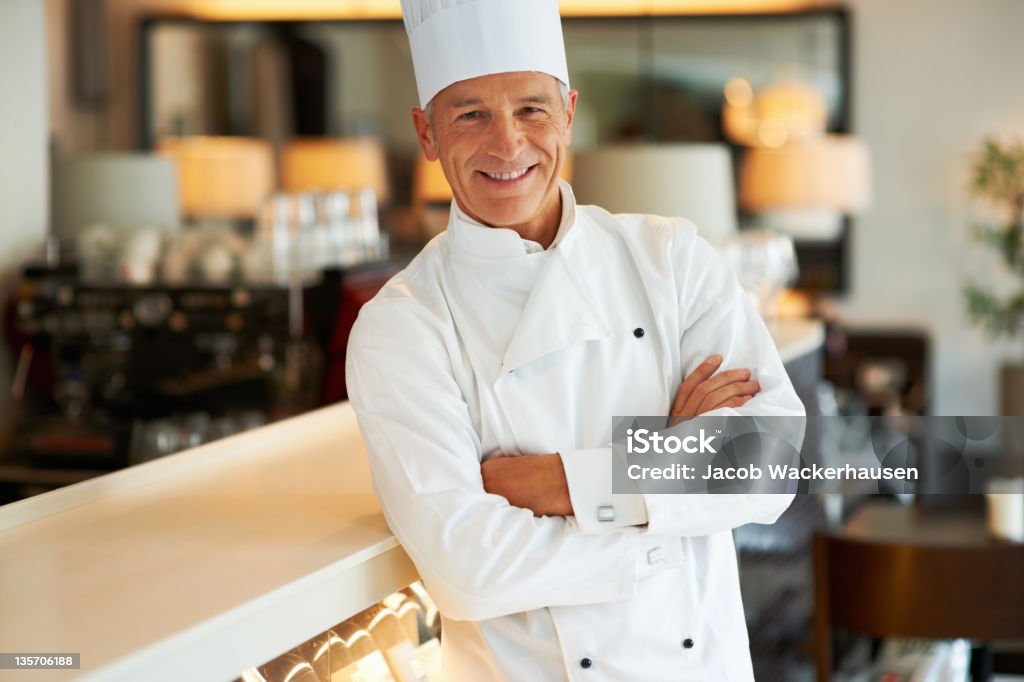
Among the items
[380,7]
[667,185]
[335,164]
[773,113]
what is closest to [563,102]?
[667,185]

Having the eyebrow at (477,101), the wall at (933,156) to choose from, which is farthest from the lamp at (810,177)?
the eyebrow at (477,101)

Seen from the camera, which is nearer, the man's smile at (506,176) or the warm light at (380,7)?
the man's smile at (506,176)

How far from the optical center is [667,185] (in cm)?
336

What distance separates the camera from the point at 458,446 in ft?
4.96

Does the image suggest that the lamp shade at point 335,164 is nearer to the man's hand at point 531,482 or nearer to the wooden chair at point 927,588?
the wooden chair at point 927,588

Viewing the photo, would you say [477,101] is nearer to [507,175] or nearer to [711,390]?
[507,175]

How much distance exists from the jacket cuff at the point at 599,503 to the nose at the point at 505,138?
0.42 m

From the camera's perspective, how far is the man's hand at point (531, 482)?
1.51 meters

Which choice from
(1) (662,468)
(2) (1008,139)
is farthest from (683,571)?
(2) (1008,139)

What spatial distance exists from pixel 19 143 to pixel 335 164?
4209 millimetres

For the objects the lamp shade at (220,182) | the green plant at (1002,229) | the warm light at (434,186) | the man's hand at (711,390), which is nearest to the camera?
the man's hand at (711,390)

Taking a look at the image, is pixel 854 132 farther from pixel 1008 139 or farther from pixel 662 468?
pixel 662 468

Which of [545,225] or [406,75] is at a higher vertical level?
[406,75]

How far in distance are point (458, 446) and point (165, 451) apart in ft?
4.98
